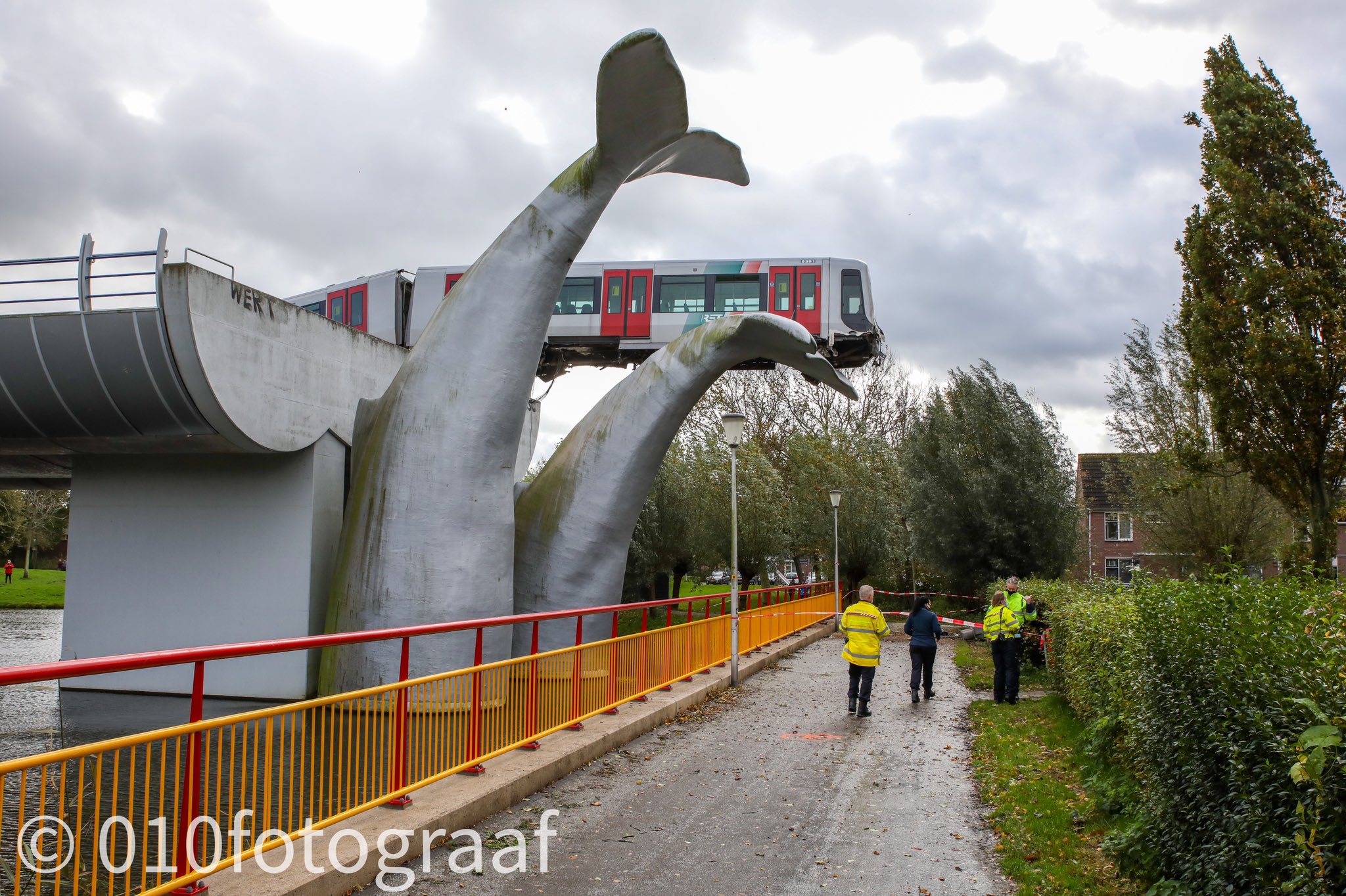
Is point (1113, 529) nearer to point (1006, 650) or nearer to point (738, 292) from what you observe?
point (738, 292)

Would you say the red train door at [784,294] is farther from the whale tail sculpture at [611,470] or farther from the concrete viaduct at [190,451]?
the concrete viaduct at [190,451]

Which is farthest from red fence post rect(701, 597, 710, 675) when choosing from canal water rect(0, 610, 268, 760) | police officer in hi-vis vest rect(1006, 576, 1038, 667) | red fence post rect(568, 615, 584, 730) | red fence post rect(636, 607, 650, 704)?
canal water rect(0, 610, 268, 760)

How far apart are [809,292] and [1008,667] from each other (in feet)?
45.5

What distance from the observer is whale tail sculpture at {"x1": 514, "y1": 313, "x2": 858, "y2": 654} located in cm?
1380

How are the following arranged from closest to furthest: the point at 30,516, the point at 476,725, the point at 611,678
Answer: the point at 476,725, the point at 611,678, the point at 30,516

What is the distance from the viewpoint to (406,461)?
1207 cm

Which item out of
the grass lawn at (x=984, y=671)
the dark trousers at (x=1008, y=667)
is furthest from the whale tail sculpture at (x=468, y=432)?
the grass lawn at (x=984, y=671)

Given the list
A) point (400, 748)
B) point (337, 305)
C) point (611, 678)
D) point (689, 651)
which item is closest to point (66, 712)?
point (611, 678)

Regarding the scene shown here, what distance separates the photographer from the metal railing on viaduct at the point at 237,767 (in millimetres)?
3633

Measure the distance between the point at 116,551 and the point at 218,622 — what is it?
6.89 ft

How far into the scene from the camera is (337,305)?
25.0 m

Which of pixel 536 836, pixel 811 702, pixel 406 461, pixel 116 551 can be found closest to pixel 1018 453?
pixel 811 702

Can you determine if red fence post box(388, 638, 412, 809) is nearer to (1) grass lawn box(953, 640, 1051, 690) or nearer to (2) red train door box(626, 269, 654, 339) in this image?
(1) grass lawn box(953, 640, 1051, 690)

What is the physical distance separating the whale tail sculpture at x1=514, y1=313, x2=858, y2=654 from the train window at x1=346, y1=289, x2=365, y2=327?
11.7m
